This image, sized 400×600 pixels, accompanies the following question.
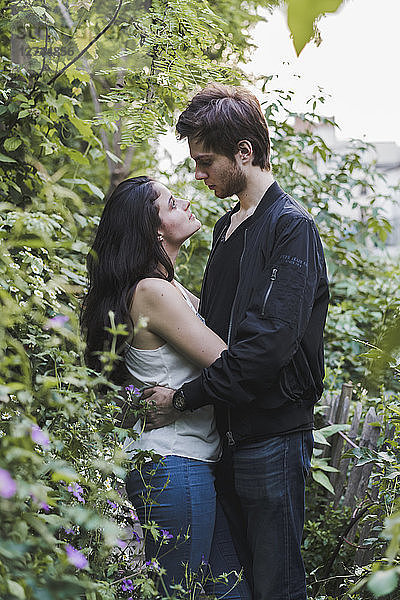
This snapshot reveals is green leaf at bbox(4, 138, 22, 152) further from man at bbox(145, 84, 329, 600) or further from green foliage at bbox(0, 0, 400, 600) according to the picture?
man at bbox(145, 84, 329, 600)

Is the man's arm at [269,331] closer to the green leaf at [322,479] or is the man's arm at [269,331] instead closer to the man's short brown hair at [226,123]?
the man's short brown hair at [226,123]

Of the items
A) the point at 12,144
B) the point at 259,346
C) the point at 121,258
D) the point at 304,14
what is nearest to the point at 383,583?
the point at 304,14

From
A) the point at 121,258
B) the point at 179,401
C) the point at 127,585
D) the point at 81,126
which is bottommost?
the point at 127,585

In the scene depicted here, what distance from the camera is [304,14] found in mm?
344

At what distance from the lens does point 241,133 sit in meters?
1.97

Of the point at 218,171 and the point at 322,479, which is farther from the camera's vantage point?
the point at 322,479

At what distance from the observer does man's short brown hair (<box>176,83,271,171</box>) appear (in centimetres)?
196

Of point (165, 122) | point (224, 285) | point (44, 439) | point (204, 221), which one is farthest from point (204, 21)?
point (44, 439)

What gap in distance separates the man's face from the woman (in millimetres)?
115

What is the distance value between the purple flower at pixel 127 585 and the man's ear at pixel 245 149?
120 cm

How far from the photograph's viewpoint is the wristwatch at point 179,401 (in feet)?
5.90

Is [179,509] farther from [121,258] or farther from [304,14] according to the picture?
[304,14]

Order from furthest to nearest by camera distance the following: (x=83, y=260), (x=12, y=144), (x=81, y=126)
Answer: (x=83, y=260)
(x=81, y=126)
(x=12, y=144)

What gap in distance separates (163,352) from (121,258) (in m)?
0.30
